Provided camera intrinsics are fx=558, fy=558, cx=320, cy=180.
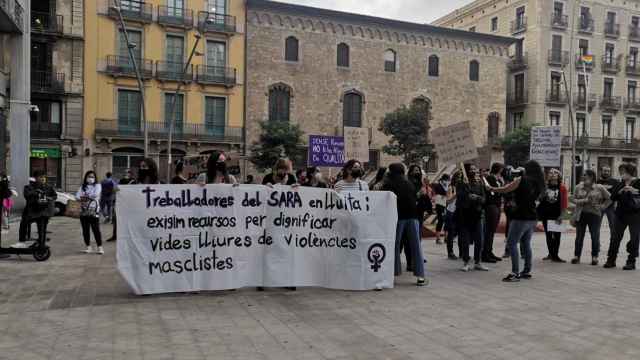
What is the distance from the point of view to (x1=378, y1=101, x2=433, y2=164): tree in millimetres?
37781

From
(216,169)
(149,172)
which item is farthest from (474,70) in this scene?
(216,169)

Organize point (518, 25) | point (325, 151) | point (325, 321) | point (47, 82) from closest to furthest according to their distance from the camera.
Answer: point (325, 321), point (325, 151), point (47, 82), point (518, 25)

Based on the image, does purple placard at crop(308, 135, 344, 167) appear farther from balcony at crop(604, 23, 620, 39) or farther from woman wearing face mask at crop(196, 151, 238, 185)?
balcony at crop(604, 23, 620, 39)

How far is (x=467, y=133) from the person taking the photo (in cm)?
1036

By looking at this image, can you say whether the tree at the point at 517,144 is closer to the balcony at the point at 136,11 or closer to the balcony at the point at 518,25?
the balcony at the point at 518,25

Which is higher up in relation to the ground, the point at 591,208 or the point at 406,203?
the point at 406,203

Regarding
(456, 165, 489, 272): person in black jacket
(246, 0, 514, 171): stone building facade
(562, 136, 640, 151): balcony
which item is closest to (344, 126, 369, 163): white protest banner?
(456, 165, 489, 272): person in black jacket

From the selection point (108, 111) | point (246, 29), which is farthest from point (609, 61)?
point (108, 111)

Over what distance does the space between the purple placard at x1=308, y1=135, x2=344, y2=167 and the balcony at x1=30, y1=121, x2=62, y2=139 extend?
75.2 ft

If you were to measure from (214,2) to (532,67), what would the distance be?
28198 millimetres

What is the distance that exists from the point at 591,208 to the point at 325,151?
8286 millimetres

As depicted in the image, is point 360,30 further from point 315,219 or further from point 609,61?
point 315,219

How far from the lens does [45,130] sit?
1319 inches

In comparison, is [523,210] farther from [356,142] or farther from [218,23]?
[218,23]
